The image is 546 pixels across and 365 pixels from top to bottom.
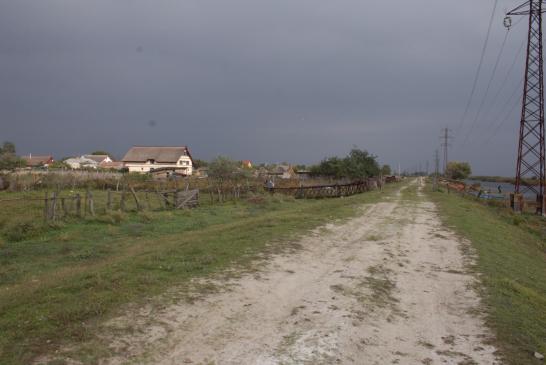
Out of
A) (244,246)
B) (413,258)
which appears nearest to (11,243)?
(244,246)

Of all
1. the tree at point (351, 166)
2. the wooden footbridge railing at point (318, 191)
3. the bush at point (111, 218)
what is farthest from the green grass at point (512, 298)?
the tree at point (351, 166)

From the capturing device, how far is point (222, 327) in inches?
225

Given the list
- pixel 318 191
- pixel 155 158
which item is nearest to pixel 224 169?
pixel 318 191

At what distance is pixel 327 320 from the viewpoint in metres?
6.22

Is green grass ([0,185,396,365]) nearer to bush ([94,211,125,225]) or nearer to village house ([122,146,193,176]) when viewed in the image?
bush ([94,211,125,225])

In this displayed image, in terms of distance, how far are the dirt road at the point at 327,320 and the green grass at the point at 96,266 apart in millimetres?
734

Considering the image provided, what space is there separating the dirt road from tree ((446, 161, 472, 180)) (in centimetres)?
13174

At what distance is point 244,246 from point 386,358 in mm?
6287

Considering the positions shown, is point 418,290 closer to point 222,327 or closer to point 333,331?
point 333,331

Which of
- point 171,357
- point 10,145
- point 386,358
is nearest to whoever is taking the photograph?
point 171,357

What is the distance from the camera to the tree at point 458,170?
132375 mm

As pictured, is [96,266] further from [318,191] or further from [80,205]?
[318,191]

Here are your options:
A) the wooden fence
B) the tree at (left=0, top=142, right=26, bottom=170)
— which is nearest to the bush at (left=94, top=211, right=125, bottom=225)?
the wooden fence

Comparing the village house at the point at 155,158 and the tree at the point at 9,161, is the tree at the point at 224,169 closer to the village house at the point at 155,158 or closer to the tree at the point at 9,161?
the tree at the point at 9,161
